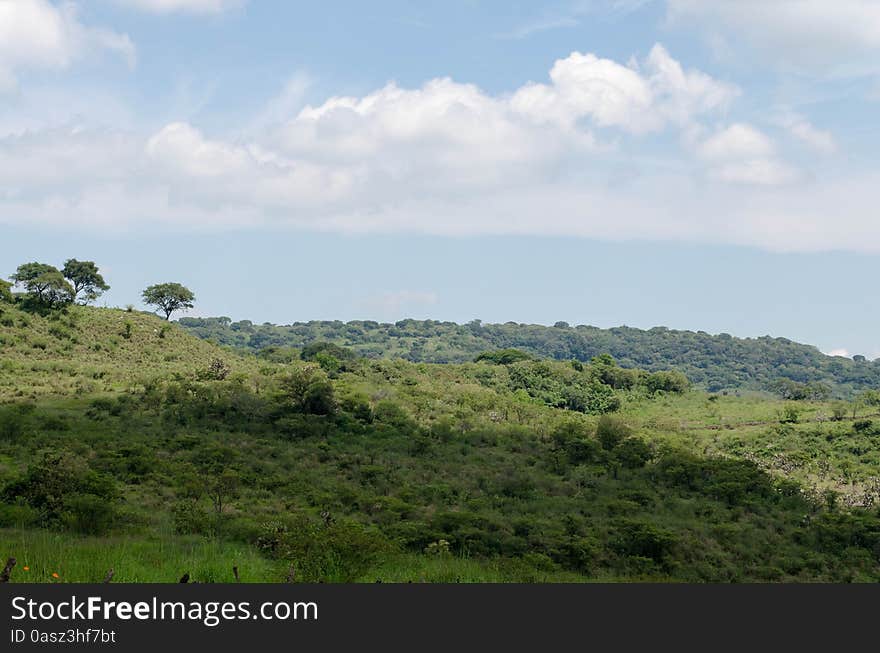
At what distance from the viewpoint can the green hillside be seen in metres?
20.3

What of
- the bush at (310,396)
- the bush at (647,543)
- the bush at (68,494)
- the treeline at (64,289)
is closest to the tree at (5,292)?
the treeline at (64,289)

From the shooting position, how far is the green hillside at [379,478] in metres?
20.3

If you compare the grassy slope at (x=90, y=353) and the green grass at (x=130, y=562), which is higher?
the grassy slope at (x=90, y=353)

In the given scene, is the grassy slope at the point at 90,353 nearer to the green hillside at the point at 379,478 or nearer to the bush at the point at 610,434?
the green hillside at the point at 379,478

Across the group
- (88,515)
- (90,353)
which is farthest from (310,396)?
(88,515)

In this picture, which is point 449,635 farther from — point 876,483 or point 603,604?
point 876,483

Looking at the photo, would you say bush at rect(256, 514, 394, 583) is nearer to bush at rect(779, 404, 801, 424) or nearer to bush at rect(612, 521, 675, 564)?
bush at rect(612, 521, 675, 564)

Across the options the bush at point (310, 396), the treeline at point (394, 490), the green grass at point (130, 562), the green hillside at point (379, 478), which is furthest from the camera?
the bush at point (310, 396)

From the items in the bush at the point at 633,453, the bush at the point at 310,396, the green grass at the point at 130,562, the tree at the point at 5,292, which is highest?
the tree at the point at 5,292

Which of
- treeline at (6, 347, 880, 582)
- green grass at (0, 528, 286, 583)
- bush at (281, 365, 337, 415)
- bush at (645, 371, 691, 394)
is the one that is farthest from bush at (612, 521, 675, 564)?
bush at (645, 371, 691, 394)

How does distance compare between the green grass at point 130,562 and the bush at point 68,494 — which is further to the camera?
the bush at point 68,494

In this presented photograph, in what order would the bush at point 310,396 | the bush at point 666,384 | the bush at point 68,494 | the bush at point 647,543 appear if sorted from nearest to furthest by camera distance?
the bush at point 68,494 → the bush at point 647,543 → the bush at point 310,396 → the bush at point 666,384

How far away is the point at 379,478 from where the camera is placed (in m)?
43.7

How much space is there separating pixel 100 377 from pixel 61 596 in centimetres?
6062
